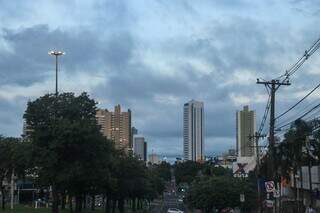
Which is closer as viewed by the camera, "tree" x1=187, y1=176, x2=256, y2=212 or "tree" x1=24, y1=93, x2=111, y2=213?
"tree" x1=24, y1=93, x2=111, y2=213

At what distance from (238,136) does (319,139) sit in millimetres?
98399

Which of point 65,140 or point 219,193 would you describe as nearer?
point 65,140

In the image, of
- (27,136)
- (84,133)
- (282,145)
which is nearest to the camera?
(84,133)

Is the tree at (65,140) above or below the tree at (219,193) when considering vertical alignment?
above

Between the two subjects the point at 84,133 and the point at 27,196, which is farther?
the point at 27,196

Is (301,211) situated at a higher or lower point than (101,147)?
lower

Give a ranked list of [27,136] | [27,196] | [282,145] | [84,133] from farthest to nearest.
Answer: [27,196] < [282,145] < [27,136] < [84,133]

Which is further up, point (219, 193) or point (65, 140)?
point (65, 140)

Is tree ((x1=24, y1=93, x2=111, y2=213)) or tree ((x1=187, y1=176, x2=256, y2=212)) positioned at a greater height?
tree ((x1=24, y1=93, x2=111, y2=213))

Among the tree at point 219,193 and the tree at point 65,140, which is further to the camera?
the tree at point 219,193

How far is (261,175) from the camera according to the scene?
86.2m

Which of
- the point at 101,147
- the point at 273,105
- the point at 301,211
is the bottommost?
the point at 301,211

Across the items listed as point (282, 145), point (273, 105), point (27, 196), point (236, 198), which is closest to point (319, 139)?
point (282, 145)

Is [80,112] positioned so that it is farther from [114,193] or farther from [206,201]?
[206,201]
